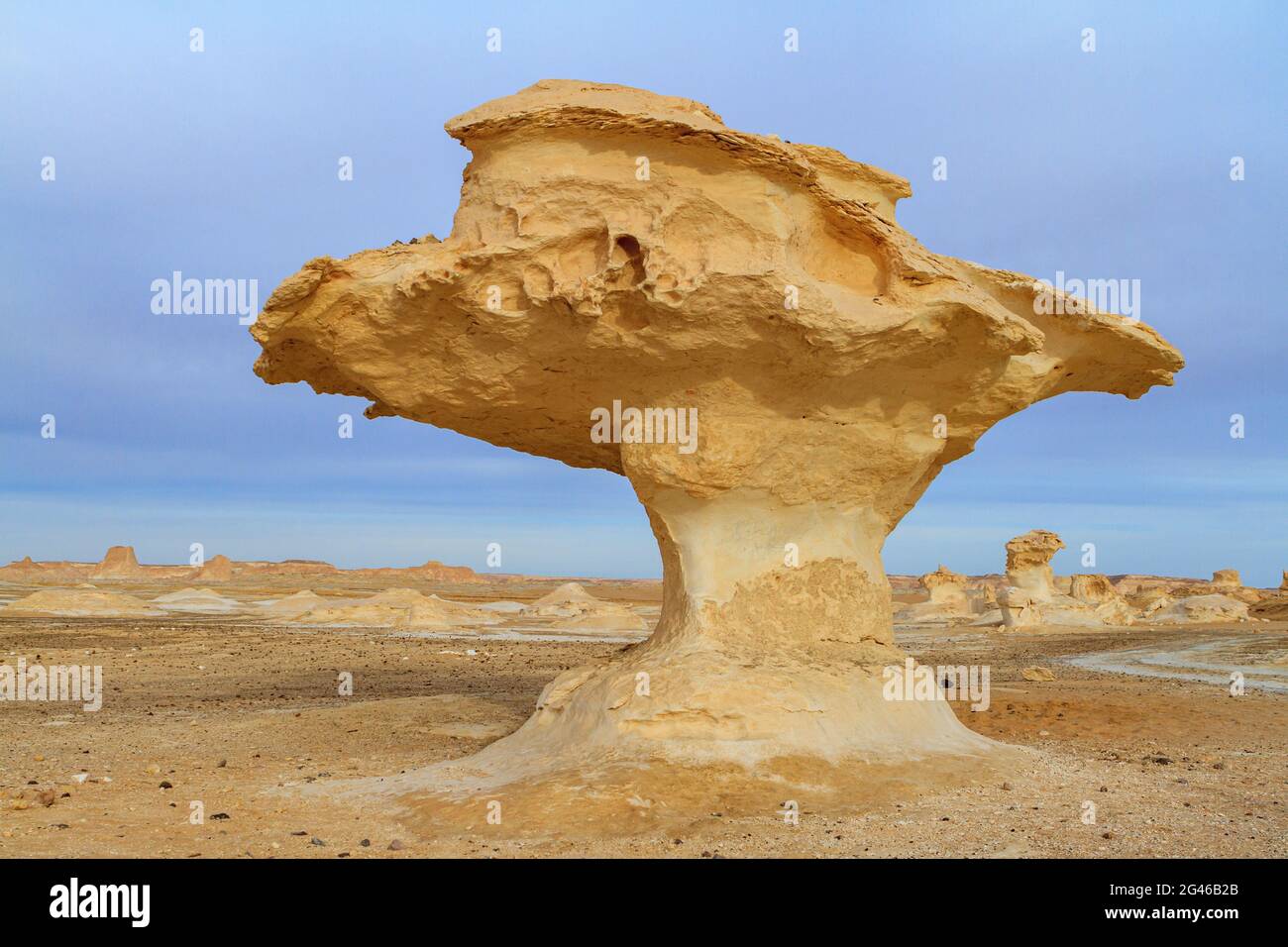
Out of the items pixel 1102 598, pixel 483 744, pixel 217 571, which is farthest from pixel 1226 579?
pixel 217 571

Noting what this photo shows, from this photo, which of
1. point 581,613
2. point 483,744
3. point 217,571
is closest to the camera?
point 483,744

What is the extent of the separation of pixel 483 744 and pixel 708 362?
14.5 ft

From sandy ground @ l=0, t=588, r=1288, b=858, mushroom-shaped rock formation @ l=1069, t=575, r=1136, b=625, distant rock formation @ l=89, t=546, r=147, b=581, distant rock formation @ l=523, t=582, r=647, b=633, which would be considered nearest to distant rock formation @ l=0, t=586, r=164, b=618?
distant rock formation @ l=523, t=582, r=647, b=633

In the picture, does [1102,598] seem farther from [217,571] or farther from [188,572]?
[188,572]

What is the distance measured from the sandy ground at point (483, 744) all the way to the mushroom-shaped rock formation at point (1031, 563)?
717 inches

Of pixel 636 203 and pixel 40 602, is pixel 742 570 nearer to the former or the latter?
pixel 636 203

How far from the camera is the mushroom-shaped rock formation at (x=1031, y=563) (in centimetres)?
3406

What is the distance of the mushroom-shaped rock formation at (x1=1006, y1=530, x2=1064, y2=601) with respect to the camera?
1341 inches

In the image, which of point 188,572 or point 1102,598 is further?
point 188,572

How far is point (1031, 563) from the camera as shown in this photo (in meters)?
34.6

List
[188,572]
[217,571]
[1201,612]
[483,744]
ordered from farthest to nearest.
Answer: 1. [188,572]
2. [217,571]
3. [1201,612]
4. [483,744]

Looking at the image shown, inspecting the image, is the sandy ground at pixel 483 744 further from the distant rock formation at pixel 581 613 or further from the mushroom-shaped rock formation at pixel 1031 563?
the distant rock formation at pixel 581 613

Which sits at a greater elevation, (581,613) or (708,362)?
(708,362)

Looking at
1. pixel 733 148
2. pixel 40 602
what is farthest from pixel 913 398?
pixel 40 602
